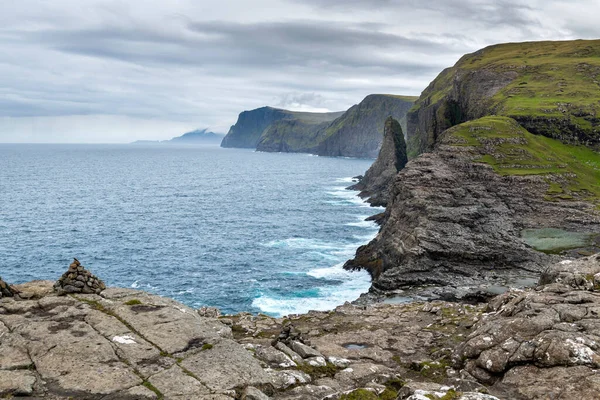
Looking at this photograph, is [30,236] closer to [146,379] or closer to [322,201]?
[322,201]

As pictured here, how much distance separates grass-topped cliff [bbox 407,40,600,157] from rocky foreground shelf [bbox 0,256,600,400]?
8345cm

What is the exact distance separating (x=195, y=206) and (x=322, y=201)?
39.6 meters

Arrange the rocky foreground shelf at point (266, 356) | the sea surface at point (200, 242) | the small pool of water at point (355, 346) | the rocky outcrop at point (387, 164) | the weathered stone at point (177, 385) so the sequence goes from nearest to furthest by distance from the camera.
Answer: the weathered stone at point (177, 385) < the rocky foreground shelf at point (266, 356) < the small pool of water at point (355, 346) < the sea surface at point (200, 242) < the rocky outcrop at point (387, 164)

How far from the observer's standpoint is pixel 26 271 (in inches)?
2790

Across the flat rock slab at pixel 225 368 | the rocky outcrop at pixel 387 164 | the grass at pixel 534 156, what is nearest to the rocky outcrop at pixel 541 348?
the flat rock slab at pixel 225 368

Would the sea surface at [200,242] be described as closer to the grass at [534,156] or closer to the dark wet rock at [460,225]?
the dark wet rock at [460,225]

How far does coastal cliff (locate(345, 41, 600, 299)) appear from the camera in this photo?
56219 mm

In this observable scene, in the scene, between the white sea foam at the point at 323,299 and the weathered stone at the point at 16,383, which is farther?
the white sea foam at the point at 323,299

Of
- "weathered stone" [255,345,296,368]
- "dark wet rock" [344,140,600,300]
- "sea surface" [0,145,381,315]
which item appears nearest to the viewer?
"weathered stone" [255,345,296,368]

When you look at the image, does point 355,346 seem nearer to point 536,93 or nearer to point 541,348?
point 541,348

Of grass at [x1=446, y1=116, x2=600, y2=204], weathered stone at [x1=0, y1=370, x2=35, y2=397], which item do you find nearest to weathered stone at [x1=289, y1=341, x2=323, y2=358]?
weathered stone at [x1=0, y1=370, x2=35, y2=397]

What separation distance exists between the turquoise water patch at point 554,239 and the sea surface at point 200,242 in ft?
75.3

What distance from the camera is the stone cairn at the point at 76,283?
2205cm

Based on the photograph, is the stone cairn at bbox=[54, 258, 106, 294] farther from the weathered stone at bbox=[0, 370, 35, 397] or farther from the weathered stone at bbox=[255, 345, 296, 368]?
the weathered stone at bbox=[255, 345, 296, 368]
